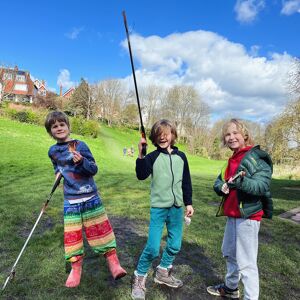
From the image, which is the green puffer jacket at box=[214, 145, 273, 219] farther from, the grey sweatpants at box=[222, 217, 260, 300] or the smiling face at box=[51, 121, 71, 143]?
the smiling face at box=[51, 121, 71, 143]

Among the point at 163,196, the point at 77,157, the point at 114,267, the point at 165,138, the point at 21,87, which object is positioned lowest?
the point at 114,267

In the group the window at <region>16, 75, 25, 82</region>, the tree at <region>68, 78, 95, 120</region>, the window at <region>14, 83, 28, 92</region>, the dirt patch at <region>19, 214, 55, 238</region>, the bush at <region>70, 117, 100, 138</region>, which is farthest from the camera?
the window at <region>16, 75, 25, 82</region>

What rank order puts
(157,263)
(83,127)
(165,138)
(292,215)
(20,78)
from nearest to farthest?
(165,138) → (157,263) → (292,215) → (83,127) → (20,78)

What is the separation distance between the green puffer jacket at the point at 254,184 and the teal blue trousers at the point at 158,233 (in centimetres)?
65

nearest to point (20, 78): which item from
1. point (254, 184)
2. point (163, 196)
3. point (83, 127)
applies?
point (83, 127)

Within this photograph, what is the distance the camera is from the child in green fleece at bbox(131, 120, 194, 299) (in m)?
3.77

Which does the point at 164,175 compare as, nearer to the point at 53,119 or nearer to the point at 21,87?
the point at 53,119

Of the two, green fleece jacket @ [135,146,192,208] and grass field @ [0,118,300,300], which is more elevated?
green fleece jacket @ [135,146,192,208]

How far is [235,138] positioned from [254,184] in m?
0.61

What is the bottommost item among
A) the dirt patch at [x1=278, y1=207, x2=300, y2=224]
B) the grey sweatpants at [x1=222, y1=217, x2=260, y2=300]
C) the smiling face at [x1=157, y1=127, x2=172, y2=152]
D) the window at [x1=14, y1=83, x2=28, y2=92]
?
the dirt patch at [x1=278, y1=207, x2=300, y2=224]

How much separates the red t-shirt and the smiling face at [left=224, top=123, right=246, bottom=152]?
80mm

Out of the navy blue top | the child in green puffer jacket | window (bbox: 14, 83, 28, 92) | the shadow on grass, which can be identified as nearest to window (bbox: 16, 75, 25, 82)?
window (bbox: 14, 83, 28, 92)

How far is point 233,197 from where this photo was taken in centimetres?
362

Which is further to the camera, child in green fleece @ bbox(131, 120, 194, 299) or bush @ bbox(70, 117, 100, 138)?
bush @ bbox(70, 117, 100, 138)
